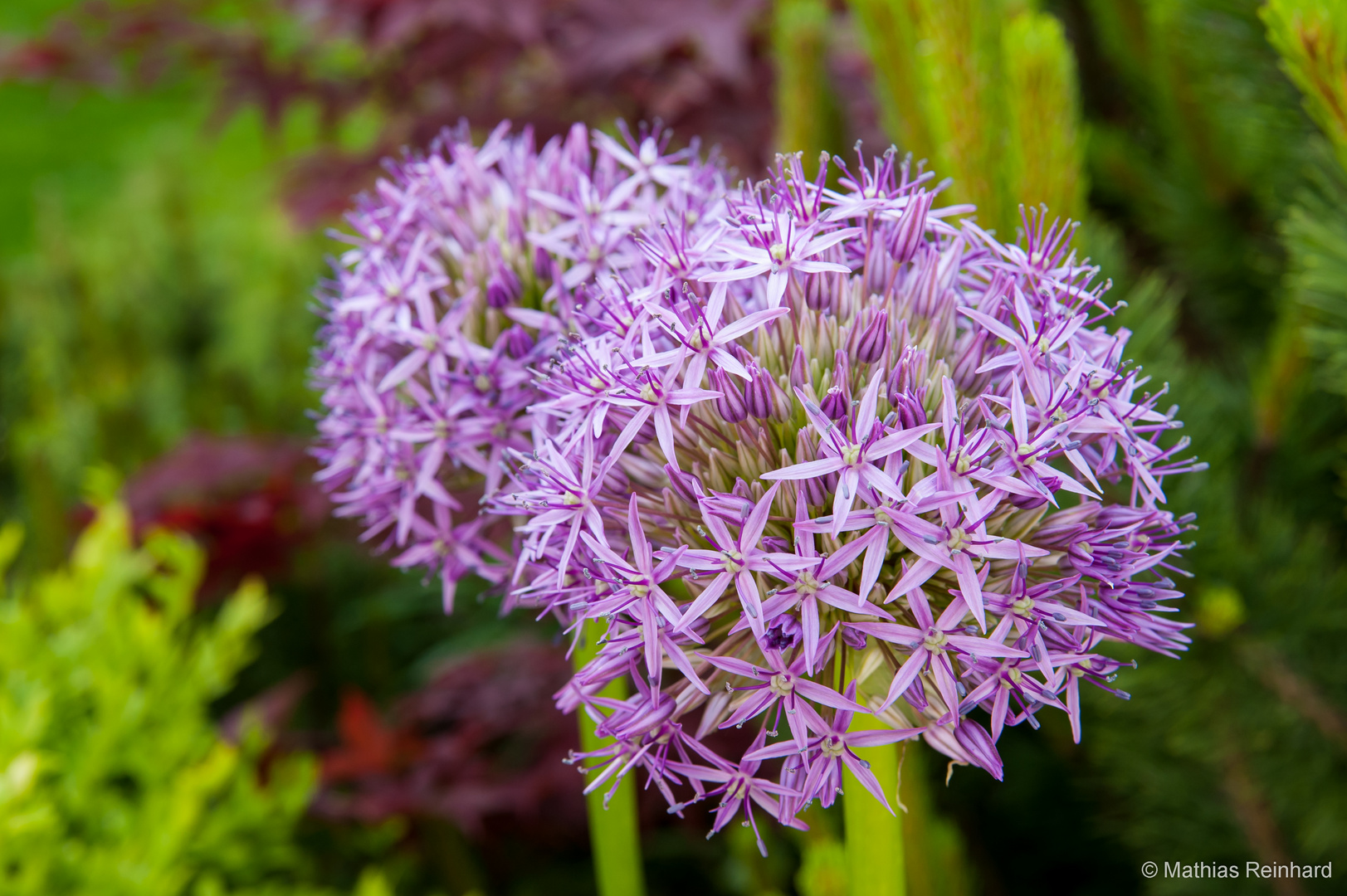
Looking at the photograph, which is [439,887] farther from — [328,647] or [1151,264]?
[1151,264]

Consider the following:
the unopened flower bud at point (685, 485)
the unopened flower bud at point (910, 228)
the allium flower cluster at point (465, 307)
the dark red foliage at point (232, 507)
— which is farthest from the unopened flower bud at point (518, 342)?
the dark red foliage at point (232, 507)

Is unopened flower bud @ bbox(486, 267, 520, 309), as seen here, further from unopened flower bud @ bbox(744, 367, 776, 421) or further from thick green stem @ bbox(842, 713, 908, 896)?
thick green stem @ bbox(842, 713, 908, 896)

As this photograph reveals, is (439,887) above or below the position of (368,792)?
below

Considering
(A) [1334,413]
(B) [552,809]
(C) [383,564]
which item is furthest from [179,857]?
(A) [1334,413]

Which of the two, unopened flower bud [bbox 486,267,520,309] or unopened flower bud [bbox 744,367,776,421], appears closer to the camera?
unopened flower bud [bbox 744,367,776,421]

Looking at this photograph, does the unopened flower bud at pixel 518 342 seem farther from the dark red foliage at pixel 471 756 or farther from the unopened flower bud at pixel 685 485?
the dark red foliage at pixel 471 756

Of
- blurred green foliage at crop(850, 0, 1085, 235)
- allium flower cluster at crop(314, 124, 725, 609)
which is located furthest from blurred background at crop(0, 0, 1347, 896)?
allium flower cluster at crop(314, 124, 725, 609)
